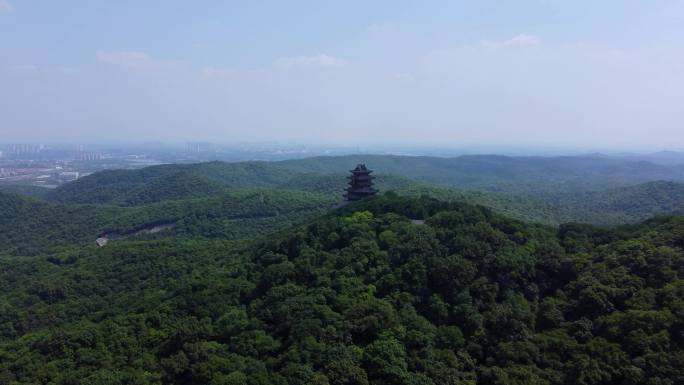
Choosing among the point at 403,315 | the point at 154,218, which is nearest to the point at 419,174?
the point at 154,218

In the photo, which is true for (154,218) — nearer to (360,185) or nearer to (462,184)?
(360,185)

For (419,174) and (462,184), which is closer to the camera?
(462,184)

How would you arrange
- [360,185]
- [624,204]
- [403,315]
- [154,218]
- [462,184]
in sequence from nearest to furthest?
[403,315] → [360,185] → [154,218] → [624,204] → [462,184]

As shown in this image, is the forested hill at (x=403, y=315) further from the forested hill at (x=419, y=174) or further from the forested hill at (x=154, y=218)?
the forested hill at (x=419, y=174)

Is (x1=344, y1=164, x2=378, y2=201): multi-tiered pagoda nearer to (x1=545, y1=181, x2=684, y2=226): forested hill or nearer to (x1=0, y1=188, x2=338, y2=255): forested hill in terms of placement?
(x1=0, y1=188, x2=338, y2=255): forested hill

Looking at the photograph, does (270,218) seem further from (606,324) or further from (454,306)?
(606,324)

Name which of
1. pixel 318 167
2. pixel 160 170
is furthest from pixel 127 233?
pixel 318 167

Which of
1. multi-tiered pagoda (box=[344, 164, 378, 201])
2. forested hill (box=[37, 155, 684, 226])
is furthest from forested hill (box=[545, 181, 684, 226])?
multi-tiered pagoda (box=[344, 164, 378, 201])

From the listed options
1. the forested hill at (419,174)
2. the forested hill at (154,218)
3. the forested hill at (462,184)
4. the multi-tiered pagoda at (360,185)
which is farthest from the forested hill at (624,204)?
the forested hill at (154,218)
